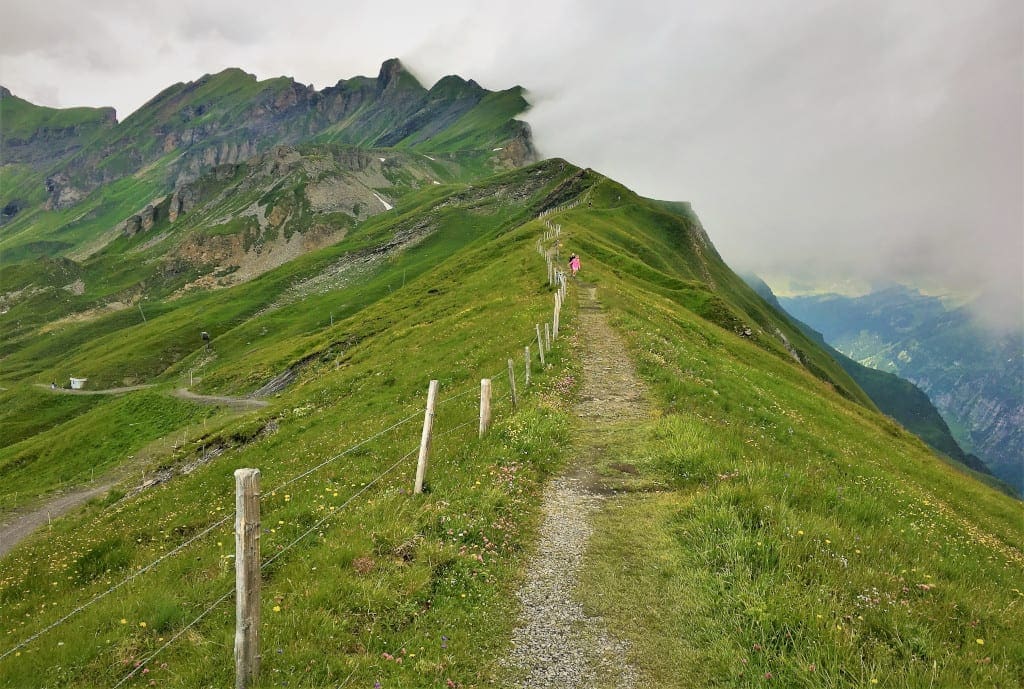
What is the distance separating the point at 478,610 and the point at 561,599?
1607 millimetres

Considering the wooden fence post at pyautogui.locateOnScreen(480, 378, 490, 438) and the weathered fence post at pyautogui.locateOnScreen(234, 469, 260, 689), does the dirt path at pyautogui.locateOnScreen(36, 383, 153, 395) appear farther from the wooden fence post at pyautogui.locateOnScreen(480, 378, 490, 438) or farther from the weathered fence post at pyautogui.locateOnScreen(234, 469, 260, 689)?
the weathered fence post at pyautogui.locateOnScreen(234, 469, 260, 689)

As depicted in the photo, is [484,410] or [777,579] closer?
[777,579]

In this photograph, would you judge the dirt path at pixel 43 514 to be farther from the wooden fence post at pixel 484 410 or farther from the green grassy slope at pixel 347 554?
the wooden fence post at pixel 484 410

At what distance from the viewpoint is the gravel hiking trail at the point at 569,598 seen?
7875 millimetres

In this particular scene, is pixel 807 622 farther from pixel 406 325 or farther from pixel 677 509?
pixel 406 325

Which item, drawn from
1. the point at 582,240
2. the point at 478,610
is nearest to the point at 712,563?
the point at 478,610

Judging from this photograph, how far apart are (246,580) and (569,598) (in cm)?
560

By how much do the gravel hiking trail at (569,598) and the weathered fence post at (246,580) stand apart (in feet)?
12.4

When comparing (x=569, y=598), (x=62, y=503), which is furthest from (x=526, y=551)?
(x=62, y=503)

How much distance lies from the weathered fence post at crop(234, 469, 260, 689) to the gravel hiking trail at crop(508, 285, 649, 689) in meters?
3.77

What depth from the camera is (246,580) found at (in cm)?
698

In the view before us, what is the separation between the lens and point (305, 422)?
32.4 m

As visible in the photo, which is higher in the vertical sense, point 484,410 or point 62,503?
point 484,410

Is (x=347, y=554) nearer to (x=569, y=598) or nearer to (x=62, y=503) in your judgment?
(x=569, y=598)
